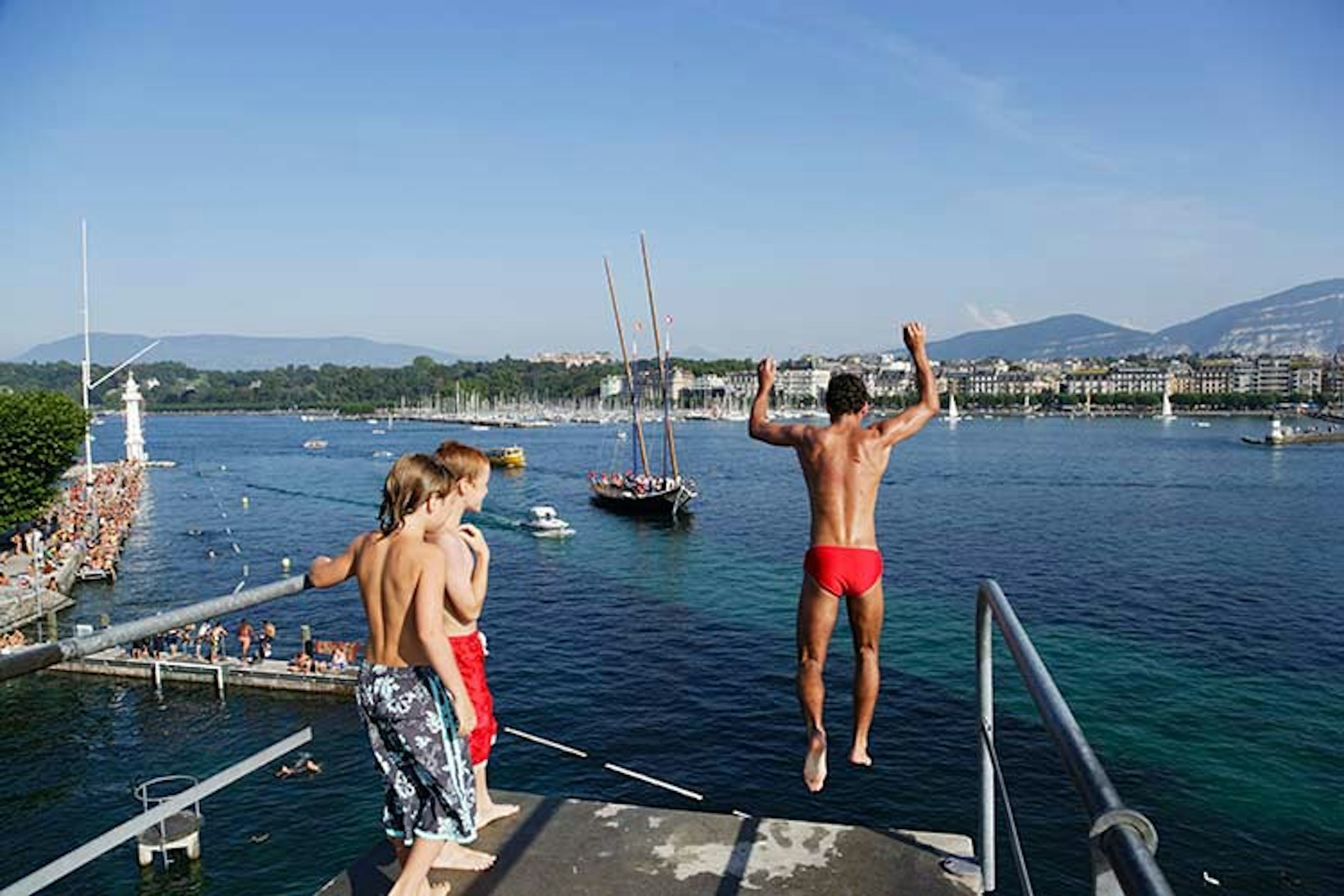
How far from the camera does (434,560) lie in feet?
11.3

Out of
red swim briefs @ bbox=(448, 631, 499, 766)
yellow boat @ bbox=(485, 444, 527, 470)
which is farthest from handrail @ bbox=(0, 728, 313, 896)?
yellow boat @ bbox=(485, 444, 527, 470)

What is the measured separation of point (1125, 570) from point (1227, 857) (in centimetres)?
2855

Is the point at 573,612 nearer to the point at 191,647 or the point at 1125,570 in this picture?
the point at 191,647

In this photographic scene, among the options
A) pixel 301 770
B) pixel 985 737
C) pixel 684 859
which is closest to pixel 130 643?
pixel 684 859

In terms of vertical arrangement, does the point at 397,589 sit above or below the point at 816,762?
above

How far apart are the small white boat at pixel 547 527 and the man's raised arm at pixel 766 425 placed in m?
51.1

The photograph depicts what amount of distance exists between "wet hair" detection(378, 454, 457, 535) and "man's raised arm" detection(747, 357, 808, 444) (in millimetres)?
1508

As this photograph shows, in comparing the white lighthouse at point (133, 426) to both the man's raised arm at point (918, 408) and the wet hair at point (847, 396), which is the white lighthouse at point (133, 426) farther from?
the man's raised arm at point (918, 408)

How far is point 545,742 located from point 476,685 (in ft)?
68.4

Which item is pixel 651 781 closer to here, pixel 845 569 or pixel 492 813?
pixel 492 813

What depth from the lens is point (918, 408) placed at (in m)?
4.32

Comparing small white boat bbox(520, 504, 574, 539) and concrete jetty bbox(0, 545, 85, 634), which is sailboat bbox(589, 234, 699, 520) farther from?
concrete jetty bbox(0, 545, 85, 634)

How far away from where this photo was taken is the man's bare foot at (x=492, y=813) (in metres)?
4.41

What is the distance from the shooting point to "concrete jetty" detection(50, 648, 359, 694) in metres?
27.2
